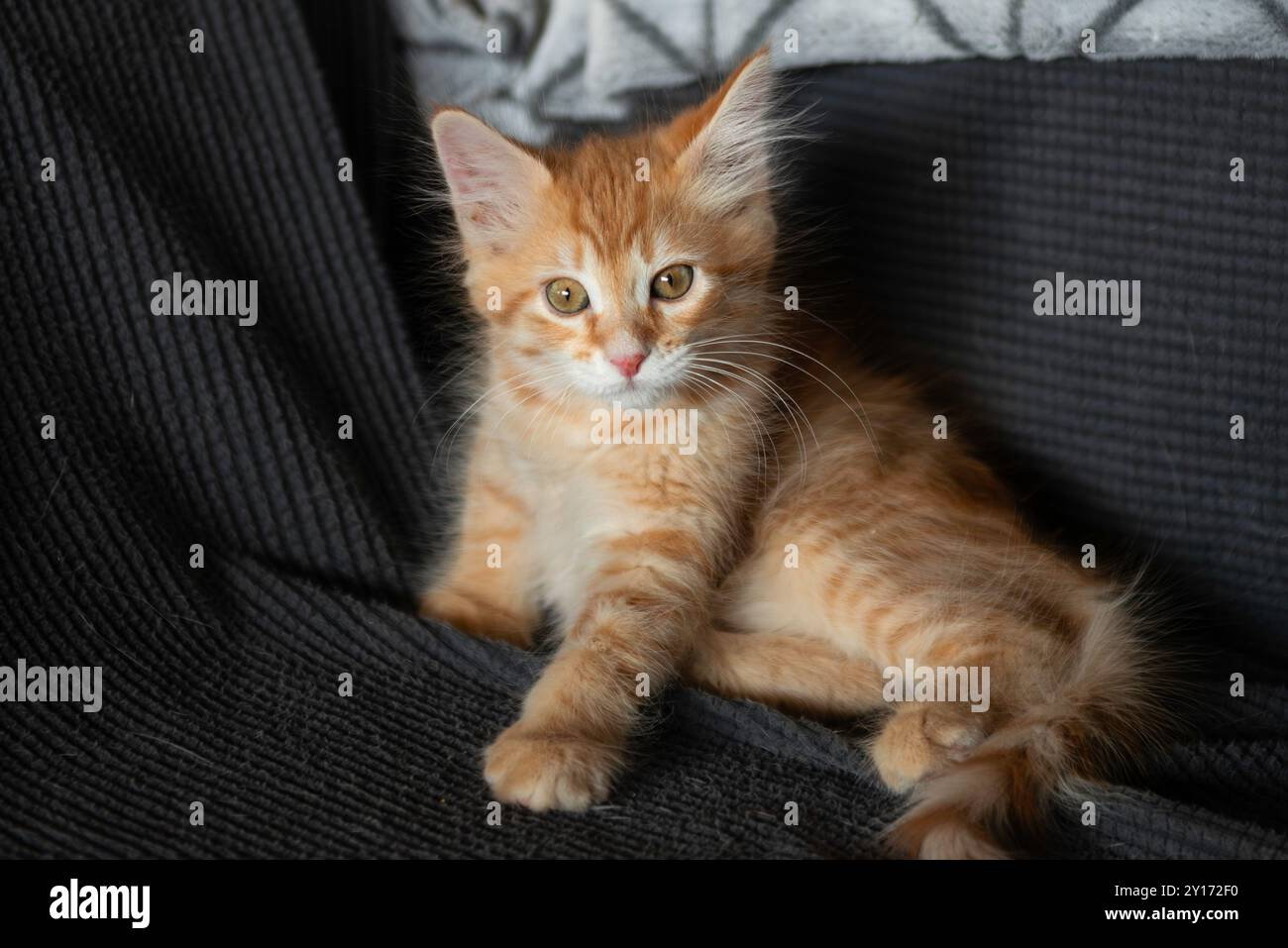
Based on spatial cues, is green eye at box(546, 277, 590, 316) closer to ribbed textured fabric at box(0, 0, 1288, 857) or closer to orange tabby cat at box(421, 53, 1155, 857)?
orange tabby cat at box(421, 53, 1155, 857)

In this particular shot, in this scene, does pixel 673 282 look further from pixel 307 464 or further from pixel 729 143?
pixel 307 464

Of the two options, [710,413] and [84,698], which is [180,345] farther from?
[710,413]

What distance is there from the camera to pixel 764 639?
171 centimetres

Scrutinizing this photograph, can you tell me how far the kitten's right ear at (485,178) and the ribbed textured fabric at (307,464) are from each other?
1.27ft

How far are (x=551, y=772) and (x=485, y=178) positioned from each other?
2.81ft

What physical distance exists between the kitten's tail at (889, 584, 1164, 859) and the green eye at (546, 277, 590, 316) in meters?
0.79

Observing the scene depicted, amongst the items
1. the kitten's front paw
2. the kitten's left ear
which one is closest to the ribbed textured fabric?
the kitten's front paw

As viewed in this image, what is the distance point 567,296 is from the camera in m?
1.68

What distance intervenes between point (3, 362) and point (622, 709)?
3.42 ft

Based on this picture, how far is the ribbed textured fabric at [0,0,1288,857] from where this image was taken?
4.64ft

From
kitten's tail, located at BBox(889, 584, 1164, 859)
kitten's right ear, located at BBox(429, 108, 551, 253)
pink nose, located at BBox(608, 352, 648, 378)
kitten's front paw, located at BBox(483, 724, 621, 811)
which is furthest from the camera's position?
kitten's right ear, located at BBox(429, 108, 551, 253)

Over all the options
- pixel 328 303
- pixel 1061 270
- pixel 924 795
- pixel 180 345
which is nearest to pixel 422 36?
pixel 328 303

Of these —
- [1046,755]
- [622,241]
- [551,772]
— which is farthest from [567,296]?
[1046,755]

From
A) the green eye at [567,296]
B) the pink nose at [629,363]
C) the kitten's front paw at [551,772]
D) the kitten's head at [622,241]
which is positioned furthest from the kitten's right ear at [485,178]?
the kitten's front paw at [551,772]
